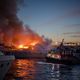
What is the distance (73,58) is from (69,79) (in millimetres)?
44894

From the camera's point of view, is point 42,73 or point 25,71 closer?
point 42,73

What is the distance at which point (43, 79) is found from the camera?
39031 millimetres

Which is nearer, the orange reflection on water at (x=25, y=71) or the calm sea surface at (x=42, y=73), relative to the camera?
the calm sea surface at (x=42, y=73)

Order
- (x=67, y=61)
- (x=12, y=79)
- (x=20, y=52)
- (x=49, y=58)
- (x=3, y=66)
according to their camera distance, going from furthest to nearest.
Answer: (x=20, y=52), (x=49, y=58), (x=67, y=61), (x=12, y=79), (x=3, y=66)

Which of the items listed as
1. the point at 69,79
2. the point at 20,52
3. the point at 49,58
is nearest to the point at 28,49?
the point at 20,52

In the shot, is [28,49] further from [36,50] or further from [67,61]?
[67,61]

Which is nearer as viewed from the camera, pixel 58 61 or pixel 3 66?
pixel 3 66

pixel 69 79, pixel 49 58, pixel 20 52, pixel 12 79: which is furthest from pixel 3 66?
pixel 20 52

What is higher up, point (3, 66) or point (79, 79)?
point (3, 66)

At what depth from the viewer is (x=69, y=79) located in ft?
132

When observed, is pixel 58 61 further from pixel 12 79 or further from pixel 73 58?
pixel 12 79

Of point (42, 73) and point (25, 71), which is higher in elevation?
point (25, 71)

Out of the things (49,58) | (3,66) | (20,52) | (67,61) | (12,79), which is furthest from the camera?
(20,52)

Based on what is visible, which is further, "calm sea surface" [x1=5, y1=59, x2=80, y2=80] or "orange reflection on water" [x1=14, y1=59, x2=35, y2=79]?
"orange reflection on water" [x1=14, y1=59, x2=35, y2=79]
